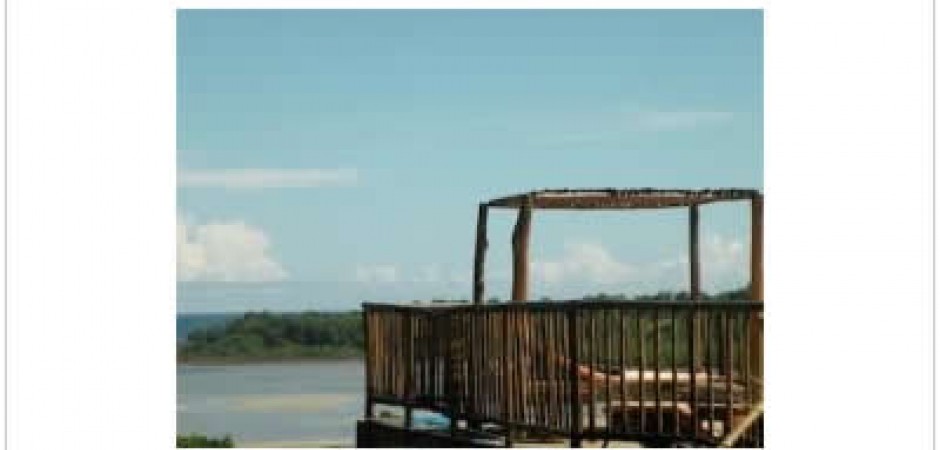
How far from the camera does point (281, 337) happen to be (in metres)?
22.8

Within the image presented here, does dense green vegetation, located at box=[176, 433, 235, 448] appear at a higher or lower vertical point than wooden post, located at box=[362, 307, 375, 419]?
lower

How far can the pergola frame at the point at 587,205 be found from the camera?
12758 millimetres

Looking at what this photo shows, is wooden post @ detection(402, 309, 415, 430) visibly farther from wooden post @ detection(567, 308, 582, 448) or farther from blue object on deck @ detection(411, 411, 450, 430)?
wooden post @ detection(567, 308, 582, 448)

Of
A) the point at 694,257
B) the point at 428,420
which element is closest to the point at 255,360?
the point at 694,257

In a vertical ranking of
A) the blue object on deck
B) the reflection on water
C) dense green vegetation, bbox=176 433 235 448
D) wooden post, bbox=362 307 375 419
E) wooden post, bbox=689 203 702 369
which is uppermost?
wooden post, bbox=689 203 702 369

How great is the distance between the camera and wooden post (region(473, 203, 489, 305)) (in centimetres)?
1330

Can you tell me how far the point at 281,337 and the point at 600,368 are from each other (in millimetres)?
12639

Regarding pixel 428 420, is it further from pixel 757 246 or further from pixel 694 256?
pixel 757 246

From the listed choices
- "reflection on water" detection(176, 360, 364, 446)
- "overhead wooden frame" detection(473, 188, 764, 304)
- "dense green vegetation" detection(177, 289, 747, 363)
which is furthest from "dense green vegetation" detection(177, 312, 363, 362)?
"overhead wooden frame" detection(473, 188, 764, 304)

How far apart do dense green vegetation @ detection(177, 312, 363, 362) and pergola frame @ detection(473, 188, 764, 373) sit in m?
6.86
